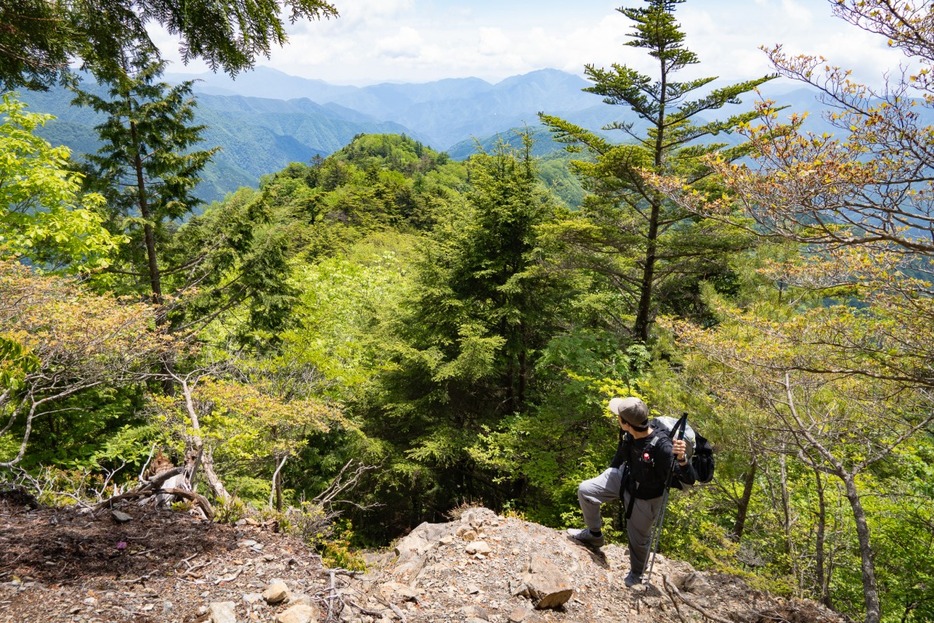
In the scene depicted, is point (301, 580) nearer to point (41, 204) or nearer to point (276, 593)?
point (276, 593)

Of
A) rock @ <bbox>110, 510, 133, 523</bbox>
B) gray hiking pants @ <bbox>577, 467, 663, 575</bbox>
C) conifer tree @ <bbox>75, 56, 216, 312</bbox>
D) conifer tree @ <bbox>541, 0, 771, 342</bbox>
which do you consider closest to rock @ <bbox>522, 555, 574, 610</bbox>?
gray hiking pants @ <bbox>577, 467, 663, 575</bbox>

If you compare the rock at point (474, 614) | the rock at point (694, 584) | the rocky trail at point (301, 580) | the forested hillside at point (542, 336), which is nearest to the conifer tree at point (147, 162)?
the forested hillside at point (542, 336)


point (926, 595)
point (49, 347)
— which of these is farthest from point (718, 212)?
point (49, 347)

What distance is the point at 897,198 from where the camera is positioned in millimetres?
3475

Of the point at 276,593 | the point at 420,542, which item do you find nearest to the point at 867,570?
the point at 420,542

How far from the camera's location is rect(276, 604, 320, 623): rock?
120 inches

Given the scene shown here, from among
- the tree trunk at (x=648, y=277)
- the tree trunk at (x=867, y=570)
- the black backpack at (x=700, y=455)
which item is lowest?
the tree trunk at (x=867, y=570)

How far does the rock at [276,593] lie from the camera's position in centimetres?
325

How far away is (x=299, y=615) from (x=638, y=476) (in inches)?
119

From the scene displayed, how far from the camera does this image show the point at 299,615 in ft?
10.1

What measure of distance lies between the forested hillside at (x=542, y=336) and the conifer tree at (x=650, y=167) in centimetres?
5

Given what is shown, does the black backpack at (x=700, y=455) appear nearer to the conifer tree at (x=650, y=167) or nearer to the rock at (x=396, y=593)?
the rock at (x=396, y=593)

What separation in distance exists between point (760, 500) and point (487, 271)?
267 inches

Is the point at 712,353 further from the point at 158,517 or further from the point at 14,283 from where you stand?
the point at 14,283
